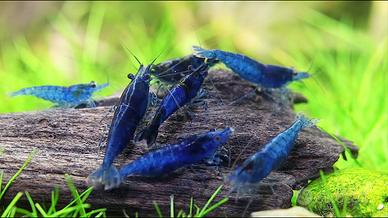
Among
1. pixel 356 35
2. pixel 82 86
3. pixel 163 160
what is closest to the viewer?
pixel 163 160

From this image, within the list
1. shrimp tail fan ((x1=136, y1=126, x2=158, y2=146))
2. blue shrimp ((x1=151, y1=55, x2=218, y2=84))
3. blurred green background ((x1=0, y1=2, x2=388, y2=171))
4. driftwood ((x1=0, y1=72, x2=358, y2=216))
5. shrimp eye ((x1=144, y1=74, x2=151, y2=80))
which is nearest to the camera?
driftwood ((x1=0, y1=72, x2=358, y2=216))

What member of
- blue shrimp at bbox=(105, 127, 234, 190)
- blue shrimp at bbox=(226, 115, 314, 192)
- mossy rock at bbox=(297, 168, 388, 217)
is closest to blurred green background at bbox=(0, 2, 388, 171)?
mossy rock at bbox=(297, 168, 388, 217)

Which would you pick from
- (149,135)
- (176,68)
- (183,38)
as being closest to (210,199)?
(149,135)

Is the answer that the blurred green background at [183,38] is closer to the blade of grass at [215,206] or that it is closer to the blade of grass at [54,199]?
the blade of grass at [215,206]

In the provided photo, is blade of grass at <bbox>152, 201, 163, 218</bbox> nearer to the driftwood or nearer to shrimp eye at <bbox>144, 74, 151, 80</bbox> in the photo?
the driftwood

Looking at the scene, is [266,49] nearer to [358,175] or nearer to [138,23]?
[138,23]

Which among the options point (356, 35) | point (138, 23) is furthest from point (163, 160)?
point (138, 23)

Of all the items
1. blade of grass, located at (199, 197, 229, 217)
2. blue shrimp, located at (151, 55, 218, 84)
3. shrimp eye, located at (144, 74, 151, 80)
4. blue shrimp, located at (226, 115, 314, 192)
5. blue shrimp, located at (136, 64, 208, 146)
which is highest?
blue shrimp, located at (151, 55, 218, 84)
